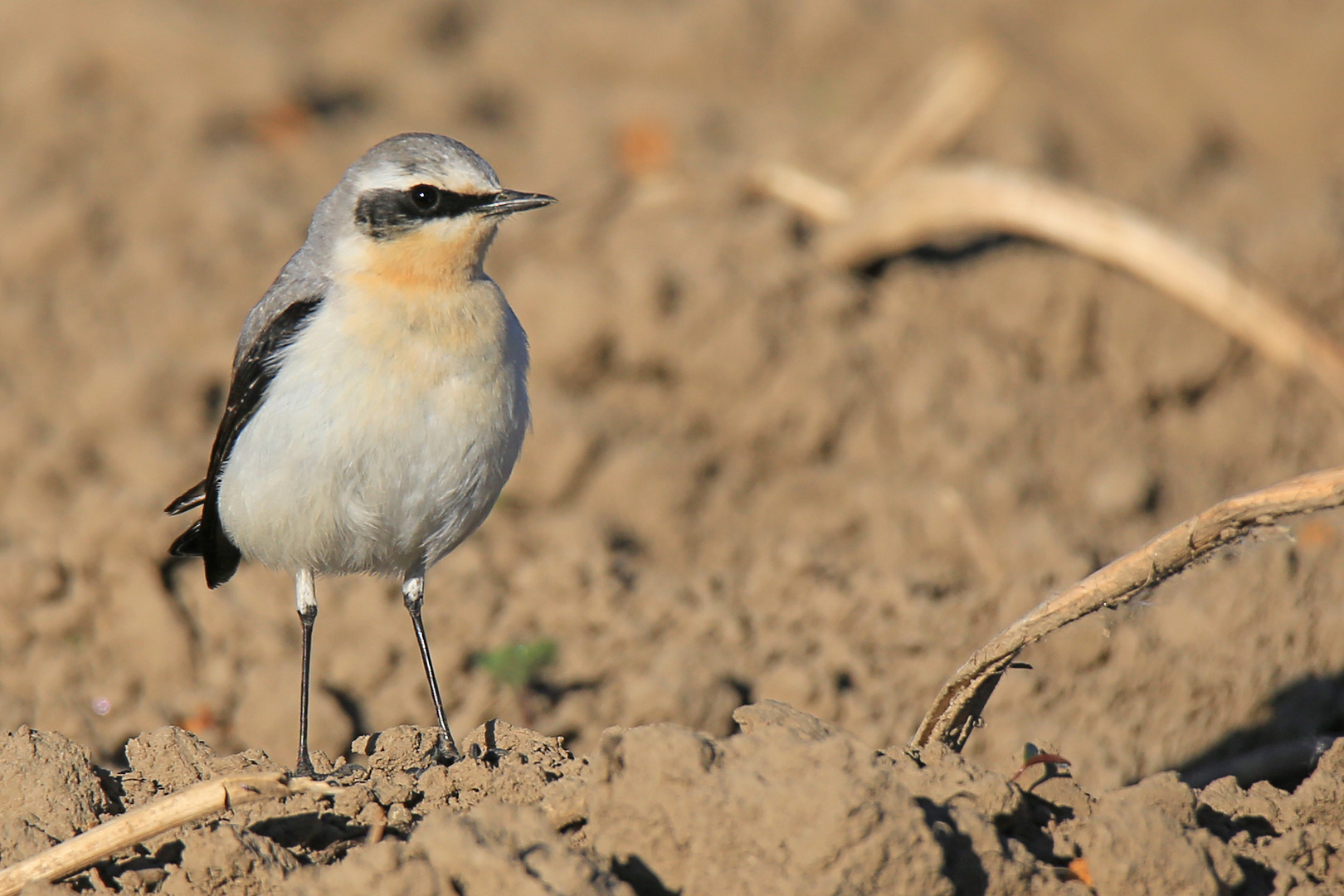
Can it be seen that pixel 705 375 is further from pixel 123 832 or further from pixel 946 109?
pixel 123 832

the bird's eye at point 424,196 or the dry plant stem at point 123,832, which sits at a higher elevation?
the bird's eye at point 424,196

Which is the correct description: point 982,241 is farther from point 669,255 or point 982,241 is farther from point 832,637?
point 832,637

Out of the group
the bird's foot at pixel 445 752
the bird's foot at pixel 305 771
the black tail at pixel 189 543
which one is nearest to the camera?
the bird's foot at pixel 305 771

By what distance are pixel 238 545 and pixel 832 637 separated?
274 cm

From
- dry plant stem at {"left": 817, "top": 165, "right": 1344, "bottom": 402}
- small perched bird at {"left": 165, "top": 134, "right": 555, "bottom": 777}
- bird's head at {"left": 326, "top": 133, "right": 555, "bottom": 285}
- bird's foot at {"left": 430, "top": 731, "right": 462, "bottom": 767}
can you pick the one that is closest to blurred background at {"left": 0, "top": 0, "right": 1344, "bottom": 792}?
dry plant stem at {"left": 817, "top": 165, "right": 1344, "bottom": 402}

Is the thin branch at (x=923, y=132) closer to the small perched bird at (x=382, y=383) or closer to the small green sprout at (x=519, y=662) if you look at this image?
the small green sprout at (x=519, y=662)

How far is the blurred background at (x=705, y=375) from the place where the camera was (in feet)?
19.4

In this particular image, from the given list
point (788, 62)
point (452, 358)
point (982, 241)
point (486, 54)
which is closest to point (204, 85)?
point (486, 54)

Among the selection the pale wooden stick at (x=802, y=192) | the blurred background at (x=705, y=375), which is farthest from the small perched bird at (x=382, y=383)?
the pale wooden stick at (x=802, y=192)

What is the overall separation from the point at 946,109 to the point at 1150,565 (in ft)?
20.2

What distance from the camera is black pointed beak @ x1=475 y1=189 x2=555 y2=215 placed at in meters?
4.84

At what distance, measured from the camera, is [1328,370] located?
7969 millimetres

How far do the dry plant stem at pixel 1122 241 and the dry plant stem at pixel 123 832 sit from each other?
6110 mm

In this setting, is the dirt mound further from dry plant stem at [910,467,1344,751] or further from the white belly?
the white belly
